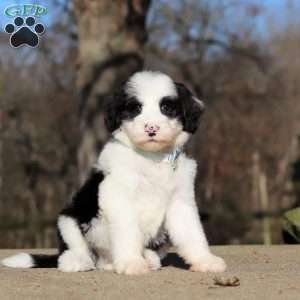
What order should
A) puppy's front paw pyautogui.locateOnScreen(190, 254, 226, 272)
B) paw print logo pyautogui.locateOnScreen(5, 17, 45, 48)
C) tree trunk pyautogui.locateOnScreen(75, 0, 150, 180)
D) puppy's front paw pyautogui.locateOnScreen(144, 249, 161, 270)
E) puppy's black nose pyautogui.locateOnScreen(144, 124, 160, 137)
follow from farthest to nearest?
tree trunk pyautogui.locateOnScreen(75, 0, 150, 180) < paw print logo pyautogui.locateOnScreen(5, 17, 45, 48) < puppy's front paw pyautogui.locateOnScreen(144, 249, 161, 270) < puppy's front paw pyautogui.locateOnScreen(190, 254, 226, 272) < puppy's black nose pyautogui.locateOnScreen(144, 124, 160, 137)

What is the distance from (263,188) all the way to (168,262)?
1403 centimetres

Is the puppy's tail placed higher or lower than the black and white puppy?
lower

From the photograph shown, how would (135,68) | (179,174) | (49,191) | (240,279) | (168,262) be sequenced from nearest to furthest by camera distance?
(240,279) < (179,174) < (168,262) < (135,68) < (49,191)

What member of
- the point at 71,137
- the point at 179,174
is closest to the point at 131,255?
the point at 179,174

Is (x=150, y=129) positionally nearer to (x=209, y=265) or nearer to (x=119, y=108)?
(x=119, y=108)

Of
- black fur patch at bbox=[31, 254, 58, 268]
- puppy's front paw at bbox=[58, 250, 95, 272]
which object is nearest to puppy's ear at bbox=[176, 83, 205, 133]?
puppy's front paw at bbox=[58, 250, 95, 272]

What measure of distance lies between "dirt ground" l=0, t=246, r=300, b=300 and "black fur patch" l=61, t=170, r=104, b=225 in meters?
0.42

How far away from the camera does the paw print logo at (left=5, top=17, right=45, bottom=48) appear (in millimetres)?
8242

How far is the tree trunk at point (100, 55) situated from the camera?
40.0 feet

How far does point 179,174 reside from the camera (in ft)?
19.3

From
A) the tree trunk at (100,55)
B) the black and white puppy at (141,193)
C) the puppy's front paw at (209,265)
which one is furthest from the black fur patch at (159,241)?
the tree trunk at (100,55)

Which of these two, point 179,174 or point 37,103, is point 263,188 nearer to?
point 37,103

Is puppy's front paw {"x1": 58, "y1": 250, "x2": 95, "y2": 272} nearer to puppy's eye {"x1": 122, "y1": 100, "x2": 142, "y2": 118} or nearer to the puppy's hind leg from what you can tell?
the puppy's hind leg

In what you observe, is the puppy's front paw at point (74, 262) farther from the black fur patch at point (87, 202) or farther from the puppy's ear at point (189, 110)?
the puppy's ear at point (189, 110)
